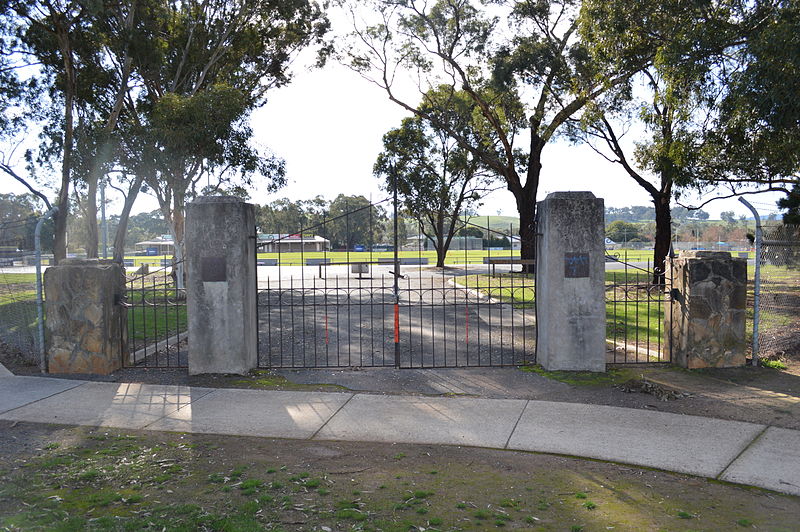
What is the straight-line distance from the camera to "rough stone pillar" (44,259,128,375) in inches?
332

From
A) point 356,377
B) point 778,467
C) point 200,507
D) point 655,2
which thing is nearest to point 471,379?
point 356,377

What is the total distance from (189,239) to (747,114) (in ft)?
36.1

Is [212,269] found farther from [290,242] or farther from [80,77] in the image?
[80,77]

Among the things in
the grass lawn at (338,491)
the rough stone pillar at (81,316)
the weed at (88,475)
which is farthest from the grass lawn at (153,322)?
the weed at (88,475)

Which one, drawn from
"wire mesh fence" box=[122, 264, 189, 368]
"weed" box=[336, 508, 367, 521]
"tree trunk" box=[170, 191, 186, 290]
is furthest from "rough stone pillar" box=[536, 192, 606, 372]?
"tree trunk" box=[170, 191, 186, 290]

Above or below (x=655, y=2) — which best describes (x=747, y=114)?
below

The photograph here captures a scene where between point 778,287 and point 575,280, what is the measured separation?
11.2 ft

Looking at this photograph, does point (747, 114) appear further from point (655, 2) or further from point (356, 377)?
point (356, 377)

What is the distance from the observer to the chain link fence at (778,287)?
29.6 feet

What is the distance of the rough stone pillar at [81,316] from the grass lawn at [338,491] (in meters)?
2.74

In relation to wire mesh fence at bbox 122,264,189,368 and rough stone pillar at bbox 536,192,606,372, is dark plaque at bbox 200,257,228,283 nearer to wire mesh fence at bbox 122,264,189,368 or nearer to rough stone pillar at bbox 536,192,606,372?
wire mesh fence at bbox 122,264,189,368

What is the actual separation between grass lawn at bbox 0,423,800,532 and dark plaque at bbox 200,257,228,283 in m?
2.92

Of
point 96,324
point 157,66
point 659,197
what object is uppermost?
point 157,66

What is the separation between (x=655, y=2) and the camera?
49.0 ft
